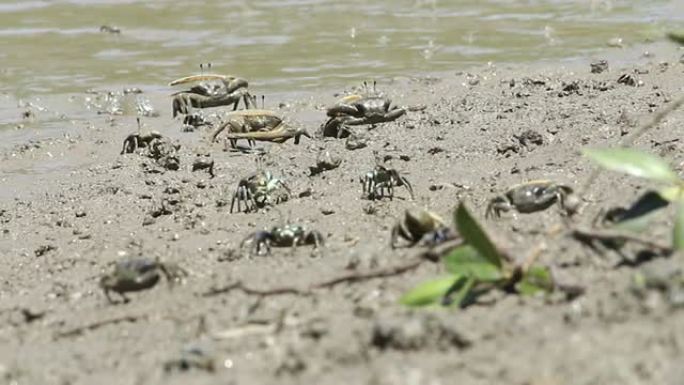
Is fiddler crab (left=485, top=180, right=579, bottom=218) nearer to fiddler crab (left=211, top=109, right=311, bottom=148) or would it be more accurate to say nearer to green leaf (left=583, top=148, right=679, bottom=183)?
green leaf (left=583, top=148, right=679, bottom=183)

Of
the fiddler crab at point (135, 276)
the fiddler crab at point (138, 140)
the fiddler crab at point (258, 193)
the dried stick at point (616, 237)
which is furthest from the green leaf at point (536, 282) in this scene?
the fiddler crab at point (138, 140)

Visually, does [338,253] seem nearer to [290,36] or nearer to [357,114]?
[357,114]

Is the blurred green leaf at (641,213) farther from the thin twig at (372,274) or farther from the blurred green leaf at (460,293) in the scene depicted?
the thin twig at (372,274)

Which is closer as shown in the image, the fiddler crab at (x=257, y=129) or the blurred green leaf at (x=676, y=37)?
the blurred green leaf at (x=676, y=37)

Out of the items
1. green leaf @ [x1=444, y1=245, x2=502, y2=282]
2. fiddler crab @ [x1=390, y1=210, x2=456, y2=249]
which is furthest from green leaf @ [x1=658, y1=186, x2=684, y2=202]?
fiddler crab @ [x1=390, y1=210, x2=456, y2=249]

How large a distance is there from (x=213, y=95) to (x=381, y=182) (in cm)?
371

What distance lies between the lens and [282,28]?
13859 mm

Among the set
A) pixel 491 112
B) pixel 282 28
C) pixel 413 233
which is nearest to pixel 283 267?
pixel 413 233

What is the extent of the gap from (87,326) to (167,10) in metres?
11.8

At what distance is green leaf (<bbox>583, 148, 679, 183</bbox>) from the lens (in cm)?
348

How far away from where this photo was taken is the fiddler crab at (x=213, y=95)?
965 centimetres

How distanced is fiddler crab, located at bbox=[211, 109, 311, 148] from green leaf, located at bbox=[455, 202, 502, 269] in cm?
507

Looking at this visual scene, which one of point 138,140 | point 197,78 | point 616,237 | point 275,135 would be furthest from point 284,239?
point 197,78

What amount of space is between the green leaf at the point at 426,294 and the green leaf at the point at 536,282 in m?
0.23
